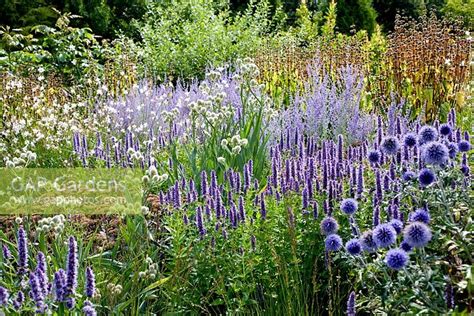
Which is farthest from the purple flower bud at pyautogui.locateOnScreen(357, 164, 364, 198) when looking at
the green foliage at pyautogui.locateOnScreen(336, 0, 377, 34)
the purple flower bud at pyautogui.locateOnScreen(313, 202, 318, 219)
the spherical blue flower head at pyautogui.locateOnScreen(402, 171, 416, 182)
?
the green foliage at pyautogui.locateOnScreen(336, 0, 377, 34)

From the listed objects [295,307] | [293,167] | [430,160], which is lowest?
[295,307]

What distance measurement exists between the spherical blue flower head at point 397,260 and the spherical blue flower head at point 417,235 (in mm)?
53

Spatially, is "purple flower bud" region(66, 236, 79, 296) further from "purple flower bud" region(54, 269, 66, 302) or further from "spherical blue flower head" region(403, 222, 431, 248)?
"spherical blue flower head" region(403, 222, 431, 248)

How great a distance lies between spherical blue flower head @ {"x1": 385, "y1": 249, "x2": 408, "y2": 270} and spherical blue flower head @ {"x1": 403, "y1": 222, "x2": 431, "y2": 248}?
0.05 m

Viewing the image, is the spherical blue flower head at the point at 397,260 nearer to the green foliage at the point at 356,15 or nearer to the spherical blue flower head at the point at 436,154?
the spherical blue flower head at the point at 436,154

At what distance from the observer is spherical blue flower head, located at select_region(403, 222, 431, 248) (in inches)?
86.7

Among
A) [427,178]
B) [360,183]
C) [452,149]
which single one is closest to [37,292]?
[427,178]

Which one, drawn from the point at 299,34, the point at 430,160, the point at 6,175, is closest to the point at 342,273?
the point at 430,160

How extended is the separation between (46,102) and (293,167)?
4301 mm

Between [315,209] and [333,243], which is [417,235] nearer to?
[333,243]

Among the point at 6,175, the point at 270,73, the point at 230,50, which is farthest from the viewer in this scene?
the point at 230,50

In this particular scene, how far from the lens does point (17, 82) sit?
6957mm

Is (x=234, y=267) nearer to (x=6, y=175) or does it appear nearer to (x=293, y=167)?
(x=293, y=167)

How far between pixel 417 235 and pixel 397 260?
0.11 m
